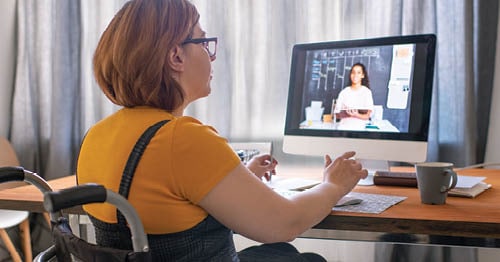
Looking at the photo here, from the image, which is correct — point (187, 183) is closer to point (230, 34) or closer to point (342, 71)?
point (342, 71)

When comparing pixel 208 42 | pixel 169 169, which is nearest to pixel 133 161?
pixel 169 169

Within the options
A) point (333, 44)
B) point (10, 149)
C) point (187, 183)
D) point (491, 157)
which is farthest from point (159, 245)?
point (10, 149)

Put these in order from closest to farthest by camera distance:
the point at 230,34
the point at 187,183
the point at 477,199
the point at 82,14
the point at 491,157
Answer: the point at 187,183, the point at 477,199, the point at 491,157, the point at 230,34, the point at 82,14

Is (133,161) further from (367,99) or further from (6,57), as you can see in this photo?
(6,57)

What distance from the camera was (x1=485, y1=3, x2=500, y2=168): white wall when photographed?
6.70 feet

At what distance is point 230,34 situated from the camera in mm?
2439

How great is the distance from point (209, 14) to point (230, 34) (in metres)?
0.15

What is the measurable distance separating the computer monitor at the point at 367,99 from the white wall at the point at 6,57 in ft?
5.80

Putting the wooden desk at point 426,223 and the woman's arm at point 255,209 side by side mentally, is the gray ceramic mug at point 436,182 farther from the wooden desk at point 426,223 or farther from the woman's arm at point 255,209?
the woman's arm at point 255,209

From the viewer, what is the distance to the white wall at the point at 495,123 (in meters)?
2.04

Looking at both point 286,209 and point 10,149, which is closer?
point 286,209

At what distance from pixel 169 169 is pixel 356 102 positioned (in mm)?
821

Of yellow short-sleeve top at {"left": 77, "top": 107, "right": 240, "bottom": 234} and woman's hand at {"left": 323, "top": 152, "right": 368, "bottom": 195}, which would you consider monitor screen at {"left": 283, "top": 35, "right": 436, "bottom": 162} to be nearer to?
woman's hand at {"left": 323, "top": 152, "right": 368, "bottom": 195}

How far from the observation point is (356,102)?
1516 mm
